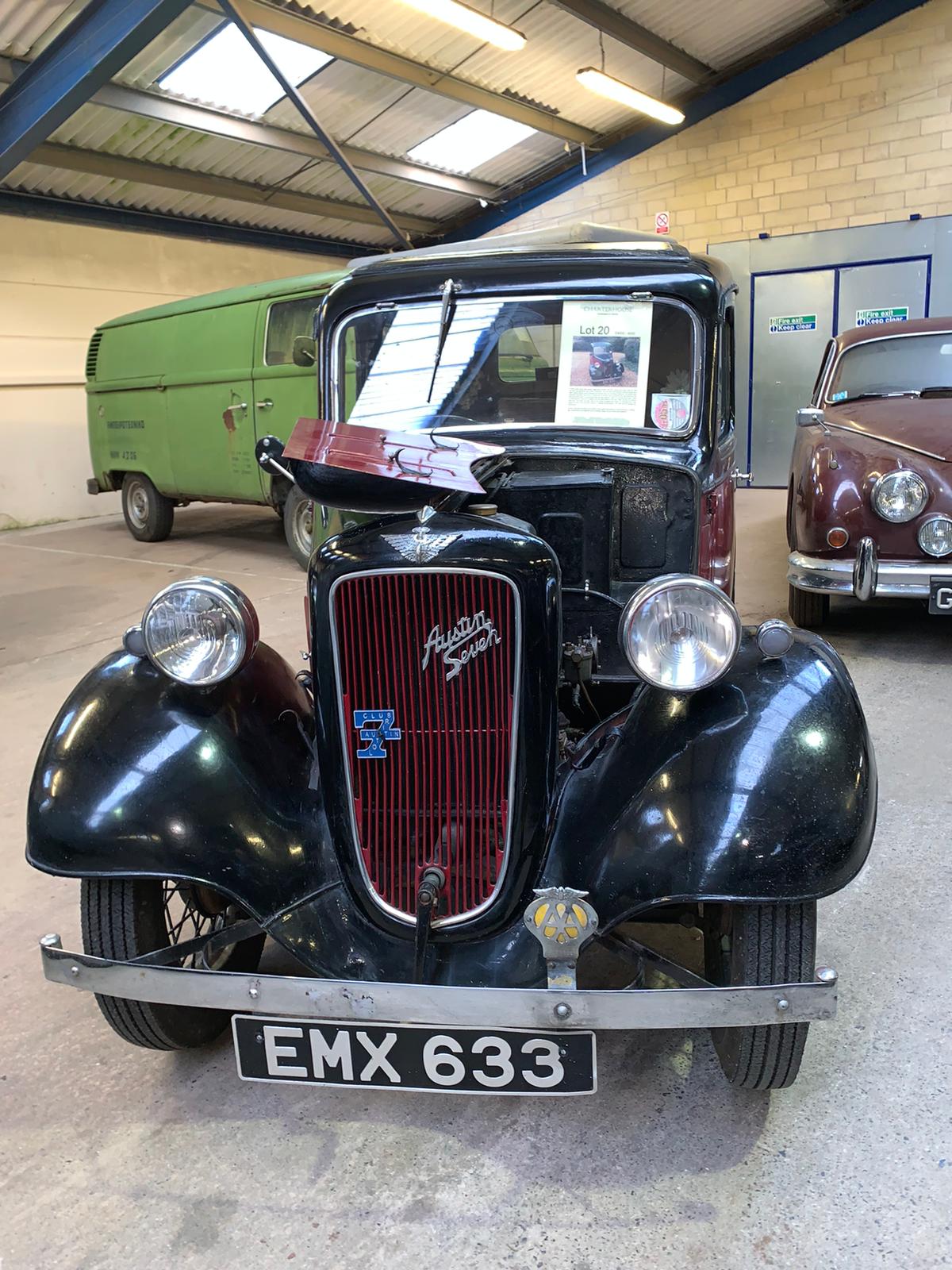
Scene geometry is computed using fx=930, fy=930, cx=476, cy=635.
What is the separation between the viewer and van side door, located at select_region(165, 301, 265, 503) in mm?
7309

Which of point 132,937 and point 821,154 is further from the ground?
point 821,154

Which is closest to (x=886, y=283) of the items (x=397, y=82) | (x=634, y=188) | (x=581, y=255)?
(x=634, y=188)

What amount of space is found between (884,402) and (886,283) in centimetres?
596

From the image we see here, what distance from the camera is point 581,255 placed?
2.69m

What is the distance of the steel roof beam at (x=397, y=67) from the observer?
24.4ft

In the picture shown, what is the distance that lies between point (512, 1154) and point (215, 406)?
22.4 feet

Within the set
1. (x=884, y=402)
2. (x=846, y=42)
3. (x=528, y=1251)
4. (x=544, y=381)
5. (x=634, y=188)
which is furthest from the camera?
(x=634, y=188)

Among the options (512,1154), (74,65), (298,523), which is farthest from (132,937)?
(74,65)

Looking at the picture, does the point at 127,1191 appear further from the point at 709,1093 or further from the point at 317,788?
the point at 709,1093

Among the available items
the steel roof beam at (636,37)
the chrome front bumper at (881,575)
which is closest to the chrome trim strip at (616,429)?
the chrome front bumper at (881,575)

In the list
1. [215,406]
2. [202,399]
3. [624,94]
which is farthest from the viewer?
[624,94]

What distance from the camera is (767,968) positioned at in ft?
5.37

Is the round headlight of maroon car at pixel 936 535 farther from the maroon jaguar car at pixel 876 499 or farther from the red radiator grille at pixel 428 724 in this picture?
the red radiator grille at pixel 428 724

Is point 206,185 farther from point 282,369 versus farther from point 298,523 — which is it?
point 298,523
